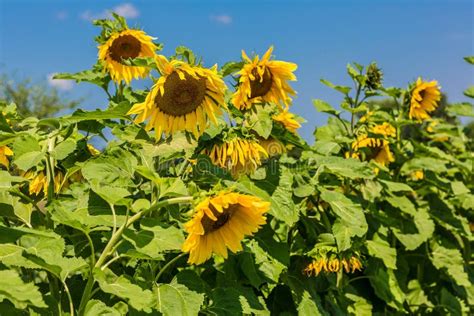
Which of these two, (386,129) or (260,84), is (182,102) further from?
(386,129)

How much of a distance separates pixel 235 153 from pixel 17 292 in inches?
35.6

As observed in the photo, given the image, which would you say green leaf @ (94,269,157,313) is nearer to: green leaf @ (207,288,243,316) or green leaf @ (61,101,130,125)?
green leaf @ (207,288,243,316)

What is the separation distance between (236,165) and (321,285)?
3.37 feet

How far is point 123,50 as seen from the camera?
279 cm

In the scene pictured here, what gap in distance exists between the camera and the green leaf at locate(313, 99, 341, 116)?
10.9ft

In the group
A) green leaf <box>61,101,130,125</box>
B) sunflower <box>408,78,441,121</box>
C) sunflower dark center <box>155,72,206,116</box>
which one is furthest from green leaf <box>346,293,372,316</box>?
green leaf <box>61,101,130,125</box>

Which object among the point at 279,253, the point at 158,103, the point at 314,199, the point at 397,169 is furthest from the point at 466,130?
the point at 158,103

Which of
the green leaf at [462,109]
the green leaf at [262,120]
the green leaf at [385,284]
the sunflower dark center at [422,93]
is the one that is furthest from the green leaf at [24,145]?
the green leaf at [462,109]

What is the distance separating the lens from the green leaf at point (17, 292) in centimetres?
128

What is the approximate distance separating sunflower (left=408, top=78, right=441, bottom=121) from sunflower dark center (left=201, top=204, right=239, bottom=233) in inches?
85.9

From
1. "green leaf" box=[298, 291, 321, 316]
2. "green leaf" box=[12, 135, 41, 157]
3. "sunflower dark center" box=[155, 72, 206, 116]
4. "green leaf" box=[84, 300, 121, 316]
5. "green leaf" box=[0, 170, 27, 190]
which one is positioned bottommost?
"green leaf" box=[84, 300, 121, 316]

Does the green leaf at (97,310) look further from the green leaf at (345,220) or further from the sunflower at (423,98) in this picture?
the sunflower at (423,98)

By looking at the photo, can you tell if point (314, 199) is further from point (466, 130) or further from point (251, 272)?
point (466, 130)

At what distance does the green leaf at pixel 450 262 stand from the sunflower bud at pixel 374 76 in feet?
3.13
